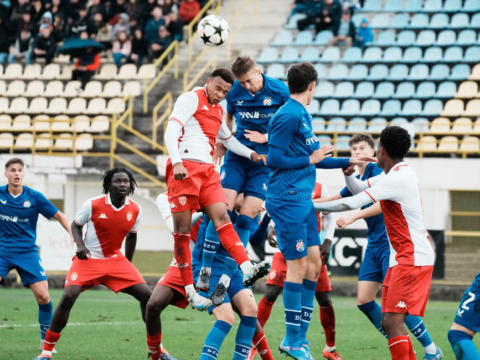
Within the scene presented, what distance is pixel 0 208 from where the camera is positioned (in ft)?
37.1

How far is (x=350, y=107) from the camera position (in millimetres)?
23594

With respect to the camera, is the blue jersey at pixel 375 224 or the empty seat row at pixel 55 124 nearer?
the blue jersey at pixel 375 224

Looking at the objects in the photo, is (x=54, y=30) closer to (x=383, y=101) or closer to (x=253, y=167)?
(x=383, y=101)

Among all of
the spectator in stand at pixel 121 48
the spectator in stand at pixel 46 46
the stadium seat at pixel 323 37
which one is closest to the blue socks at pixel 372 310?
the stadium seat at pixel 323 37

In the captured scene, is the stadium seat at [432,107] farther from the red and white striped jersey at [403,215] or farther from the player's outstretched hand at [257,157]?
the red and white striped jersey at [403,215]

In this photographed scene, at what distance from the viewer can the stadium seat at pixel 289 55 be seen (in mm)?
25656

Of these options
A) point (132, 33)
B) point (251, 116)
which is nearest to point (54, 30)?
point (132, 33)

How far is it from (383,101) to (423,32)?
2.59 meters

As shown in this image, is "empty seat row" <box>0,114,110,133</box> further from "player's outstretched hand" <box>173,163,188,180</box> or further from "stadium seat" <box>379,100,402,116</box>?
"player's outstretched hand" <box>173,163,188,180</box>

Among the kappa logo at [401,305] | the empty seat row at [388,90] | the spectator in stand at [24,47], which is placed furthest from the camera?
the spectator in stand at [24,47]

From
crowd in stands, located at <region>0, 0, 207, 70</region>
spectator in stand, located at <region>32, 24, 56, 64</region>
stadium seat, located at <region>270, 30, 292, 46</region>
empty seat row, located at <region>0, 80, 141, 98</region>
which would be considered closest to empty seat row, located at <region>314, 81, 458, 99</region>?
stadium seat, located at <region>270, 30, 292, 46</region>

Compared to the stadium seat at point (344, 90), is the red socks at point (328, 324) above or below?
below

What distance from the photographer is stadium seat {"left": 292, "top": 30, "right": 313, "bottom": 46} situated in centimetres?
2630

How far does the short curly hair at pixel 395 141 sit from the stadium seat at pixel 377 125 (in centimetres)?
1350
